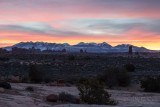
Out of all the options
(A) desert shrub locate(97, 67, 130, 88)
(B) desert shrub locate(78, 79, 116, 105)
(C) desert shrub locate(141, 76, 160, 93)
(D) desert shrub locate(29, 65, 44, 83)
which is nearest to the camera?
(B) desert shrub locate(78, 79, 116, 105)

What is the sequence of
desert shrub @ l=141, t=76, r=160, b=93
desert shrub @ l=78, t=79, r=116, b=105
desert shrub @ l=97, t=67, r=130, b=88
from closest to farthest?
desert shrub @ l=78, t=79, r=116, b=105 < desert shrub @ l=141, t=76, r=160, b=93 < desert shrub @ l=97, t=67, r=130, b=88

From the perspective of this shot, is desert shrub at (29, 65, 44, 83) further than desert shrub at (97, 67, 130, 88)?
Yes

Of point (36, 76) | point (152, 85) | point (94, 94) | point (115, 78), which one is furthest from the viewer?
point (36, 76)

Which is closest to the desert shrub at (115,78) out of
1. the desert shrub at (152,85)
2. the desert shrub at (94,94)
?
the desert shrub at (152,85)

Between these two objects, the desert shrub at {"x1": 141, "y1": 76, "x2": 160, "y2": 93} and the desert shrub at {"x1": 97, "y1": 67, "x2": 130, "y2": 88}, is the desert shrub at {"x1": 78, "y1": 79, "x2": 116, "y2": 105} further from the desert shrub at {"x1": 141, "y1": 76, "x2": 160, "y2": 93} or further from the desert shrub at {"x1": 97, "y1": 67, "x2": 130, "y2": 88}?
the desert shrub at {"x1": 97, "y1": 67, "x2": 130, "y2": 88}

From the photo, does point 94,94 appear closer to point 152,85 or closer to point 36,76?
point 152,85

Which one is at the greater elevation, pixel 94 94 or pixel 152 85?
pixel 94 94

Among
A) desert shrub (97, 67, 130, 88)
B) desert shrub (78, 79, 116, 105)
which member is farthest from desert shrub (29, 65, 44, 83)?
desert shrub (78, 79, 116, 105)

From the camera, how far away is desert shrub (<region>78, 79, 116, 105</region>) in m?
30.5

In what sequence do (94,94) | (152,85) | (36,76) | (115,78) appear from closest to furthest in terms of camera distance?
(94,94) < (152,85) < (115,78) < (36,76)

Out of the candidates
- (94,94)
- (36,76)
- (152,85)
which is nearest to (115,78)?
(152,85)

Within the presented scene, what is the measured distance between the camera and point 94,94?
30859 millimetres

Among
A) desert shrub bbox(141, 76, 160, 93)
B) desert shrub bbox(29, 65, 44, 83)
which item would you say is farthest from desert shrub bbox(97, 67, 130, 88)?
desert shrub bbox(29, 65, 44, 83)

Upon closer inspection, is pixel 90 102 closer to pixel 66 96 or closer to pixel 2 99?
pixel 66 96
